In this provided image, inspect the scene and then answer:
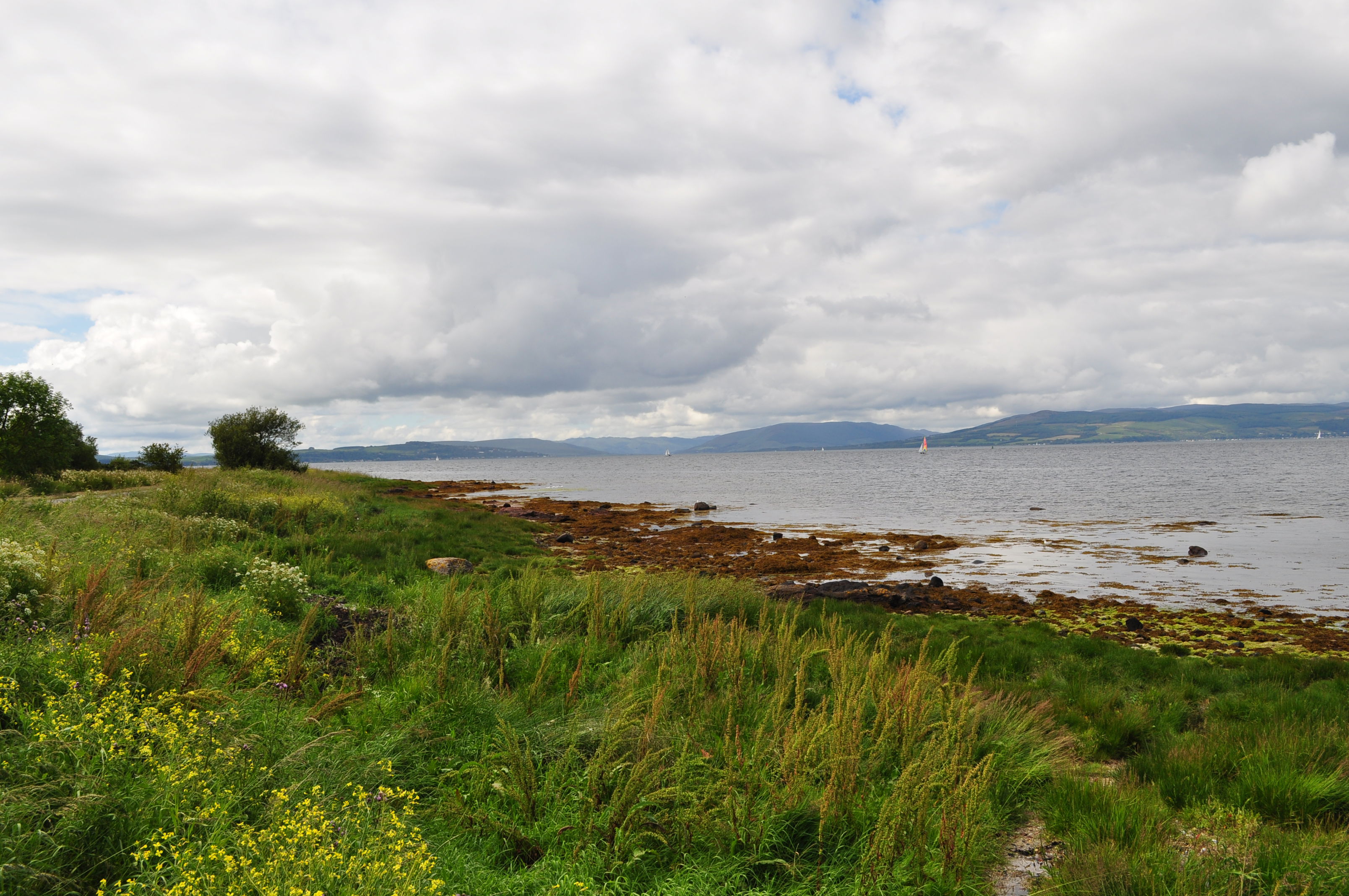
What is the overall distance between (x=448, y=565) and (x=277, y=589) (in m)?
6.87

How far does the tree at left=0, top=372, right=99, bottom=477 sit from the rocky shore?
20.1 meters

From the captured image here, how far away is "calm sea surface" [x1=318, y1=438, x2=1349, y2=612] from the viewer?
2306cm

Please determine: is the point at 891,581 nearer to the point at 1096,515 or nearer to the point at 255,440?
the point at 1096,515

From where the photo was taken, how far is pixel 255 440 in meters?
49.5

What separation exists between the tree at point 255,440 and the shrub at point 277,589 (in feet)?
135

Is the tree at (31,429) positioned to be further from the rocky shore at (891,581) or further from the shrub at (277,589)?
the shrub at (277,589)

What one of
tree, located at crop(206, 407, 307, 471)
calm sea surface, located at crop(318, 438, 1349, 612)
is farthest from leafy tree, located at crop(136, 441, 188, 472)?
calm sea surface, located at crop(318, 438, 1349, 612)

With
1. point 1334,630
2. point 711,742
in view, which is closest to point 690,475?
point 1334,630

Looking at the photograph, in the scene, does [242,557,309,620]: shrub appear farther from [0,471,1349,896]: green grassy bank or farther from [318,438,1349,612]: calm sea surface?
[318,438,1349,612]: calm sea surface

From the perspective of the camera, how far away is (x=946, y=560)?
90.2ft

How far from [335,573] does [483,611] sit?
589 centimetres

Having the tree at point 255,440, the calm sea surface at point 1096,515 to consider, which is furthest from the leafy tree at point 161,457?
the calm sea surface at point 1096,515

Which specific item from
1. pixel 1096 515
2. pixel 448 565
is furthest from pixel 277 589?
pixel 1096 515

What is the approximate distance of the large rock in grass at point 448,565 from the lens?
1642 centimetres
